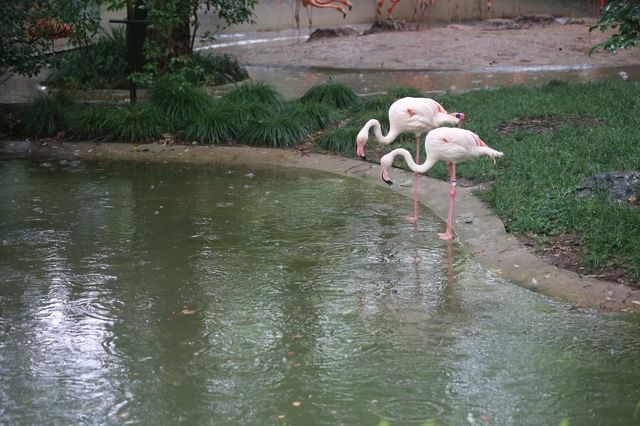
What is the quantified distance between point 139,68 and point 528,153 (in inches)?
243

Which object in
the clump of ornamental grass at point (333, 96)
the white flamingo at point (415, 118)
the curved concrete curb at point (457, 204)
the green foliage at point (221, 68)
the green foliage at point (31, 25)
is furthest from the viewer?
the green foliage at point (221, 68)

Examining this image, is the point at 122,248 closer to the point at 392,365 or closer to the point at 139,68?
the point at 392,365

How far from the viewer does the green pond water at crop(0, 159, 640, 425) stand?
4.14 meters

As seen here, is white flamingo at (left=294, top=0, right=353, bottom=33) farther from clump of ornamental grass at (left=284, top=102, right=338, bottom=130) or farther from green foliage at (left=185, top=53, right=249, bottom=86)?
clump of ornamental grass at (left=284, top=102, right=338, bottom=130)

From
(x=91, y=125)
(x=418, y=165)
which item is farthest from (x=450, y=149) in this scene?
(x=91, y=125)

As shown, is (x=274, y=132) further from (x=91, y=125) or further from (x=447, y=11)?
(x=447, y=11)

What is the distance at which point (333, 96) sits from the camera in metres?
11.0

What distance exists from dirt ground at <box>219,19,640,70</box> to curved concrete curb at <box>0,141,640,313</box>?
5813mm

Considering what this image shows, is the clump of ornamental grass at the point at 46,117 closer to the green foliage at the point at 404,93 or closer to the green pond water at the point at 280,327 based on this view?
the green pond water at the point at 280,327

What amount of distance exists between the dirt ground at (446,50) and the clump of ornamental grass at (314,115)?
4484mm

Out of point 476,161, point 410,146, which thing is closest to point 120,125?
point 410,146

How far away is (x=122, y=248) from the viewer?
21.3ft

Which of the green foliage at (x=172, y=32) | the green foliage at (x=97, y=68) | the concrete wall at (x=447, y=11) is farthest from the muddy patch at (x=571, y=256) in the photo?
the concrete wall at (x=447, y=11)

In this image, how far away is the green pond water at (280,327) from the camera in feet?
13.6
